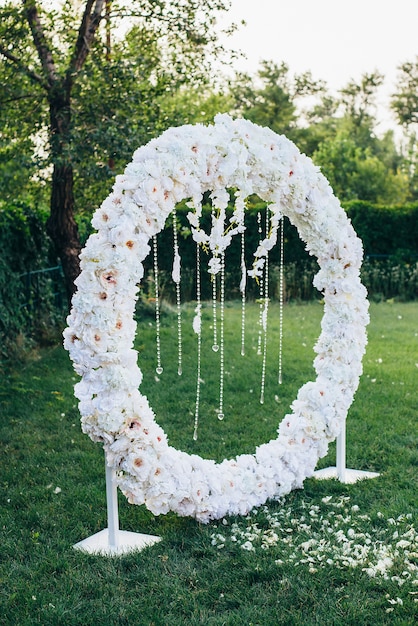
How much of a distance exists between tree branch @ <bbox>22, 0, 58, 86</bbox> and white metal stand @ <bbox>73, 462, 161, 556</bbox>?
610 centimetres

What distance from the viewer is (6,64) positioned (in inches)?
348

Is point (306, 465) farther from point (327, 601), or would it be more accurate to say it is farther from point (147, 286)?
point (147, 286)

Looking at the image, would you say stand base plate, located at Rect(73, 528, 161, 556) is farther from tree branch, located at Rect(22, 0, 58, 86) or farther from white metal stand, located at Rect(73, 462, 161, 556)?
tree branch, located at Rect(22, 0, 58, 86)

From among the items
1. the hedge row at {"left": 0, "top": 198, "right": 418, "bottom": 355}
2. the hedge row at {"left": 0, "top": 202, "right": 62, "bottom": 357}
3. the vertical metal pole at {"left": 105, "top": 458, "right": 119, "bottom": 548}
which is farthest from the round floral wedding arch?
the hedge row at {"left": 0, "top": 198, "right": 418, "bottom": 355}

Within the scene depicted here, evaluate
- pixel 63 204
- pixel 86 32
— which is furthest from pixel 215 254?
pixel 86 32

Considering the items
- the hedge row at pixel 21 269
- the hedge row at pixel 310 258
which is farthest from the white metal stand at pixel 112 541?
the hedge row at pixel 310 258

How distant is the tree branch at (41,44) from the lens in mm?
8734

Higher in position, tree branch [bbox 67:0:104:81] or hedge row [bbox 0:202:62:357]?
tree branch [bbox 67:0:104:81]

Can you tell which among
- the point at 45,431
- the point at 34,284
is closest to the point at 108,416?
the point at 45,431

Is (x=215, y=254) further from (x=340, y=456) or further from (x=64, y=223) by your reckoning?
(x=64, y=223)

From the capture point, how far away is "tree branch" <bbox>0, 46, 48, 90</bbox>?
8617 mm

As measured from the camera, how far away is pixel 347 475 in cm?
520

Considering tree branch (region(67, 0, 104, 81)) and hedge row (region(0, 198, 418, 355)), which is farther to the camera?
hedge row (region(0, 198, 418, 355))

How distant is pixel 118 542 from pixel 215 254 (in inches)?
67.8
